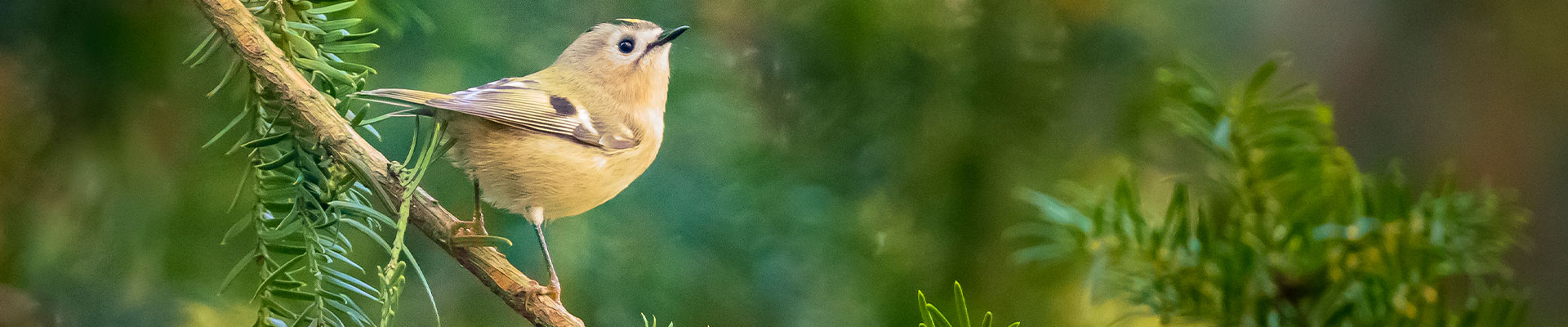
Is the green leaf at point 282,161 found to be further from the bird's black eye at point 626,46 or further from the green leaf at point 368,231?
the bird's black eye at point 626,46

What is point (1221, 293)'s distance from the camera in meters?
0.39

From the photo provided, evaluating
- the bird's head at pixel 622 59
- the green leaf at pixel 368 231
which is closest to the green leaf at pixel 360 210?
the green leaf at pixel 368 231

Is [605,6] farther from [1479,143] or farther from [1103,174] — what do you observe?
[1479,143]

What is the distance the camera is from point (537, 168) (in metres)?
0.39

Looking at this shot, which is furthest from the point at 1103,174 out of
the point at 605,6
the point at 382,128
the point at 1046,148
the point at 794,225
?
the point at 382,128

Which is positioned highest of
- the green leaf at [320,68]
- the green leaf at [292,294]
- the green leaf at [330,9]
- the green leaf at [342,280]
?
the green leaf at [330,9]

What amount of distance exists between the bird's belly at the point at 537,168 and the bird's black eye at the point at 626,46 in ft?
0.19

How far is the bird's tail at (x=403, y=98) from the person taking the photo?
1.11 feet

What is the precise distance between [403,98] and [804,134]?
30cm

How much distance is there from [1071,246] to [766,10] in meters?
0.26

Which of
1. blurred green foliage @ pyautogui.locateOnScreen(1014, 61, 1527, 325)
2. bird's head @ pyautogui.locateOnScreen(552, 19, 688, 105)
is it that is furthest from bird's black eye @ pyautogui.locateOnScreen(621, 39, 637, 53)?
blurred green foliage @ pyautogui.locateOnScreen(1014, 61, 1527, 325)

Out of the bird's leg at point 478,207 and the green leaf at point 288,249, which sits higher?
the bird's leg at point 478,207

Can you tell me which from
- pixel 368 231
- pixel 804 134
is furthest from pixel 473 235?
pixel 804 134

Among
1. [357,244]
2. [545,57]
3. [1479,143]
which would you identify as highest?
[1479,143]
